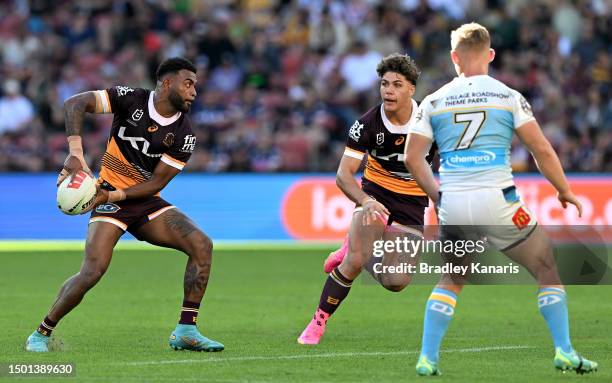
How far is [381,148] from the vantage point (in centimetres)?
1090

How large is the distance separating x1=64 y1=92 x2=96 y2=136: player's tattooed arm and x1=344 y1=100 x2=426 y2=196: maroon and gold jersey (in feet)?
6.99

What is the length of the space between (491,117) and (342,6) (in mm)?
18576

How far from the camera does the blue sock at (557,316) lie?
805 cm

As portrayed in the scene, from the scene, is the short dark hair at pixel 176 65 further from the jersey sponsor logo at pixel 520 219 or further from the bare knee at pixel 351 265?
the jersey sponsor logo at pixel 520 219

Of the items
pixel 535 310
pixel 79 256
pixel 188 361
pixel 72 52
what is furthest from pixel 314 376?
pixel 72 52

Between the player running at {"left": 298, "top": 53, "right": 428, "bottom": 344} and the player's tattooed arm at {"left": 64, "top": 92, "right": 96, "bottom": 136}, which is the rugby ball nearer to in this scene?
the player's tattooed arm at {"left": 64, "top": 92, "right": 96, "bottom": 136}

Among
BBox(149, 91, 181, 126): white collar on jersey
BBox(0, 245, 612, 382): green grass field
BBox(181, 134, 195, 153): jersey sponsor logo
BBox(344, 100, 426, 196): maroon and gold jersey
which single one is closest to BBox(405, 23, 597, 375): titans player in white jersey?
BBox(0, 245, 612, 382): green grass field

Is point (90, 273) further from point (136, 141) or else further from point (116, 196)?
point (136, 141)

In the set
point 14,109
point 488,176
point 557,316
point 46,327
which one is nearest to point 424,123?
point 488,176

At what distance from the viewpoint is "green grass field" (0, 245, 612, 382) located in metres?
8.76

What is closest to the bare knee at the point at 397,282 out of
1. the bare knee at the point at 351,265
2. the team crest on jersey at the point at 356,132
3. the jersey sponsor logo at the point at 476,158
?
the bare knee at the point at 351,265

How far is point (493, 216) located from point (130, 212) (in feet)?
10.8

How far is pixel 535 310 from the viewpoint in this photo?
42.9ft
